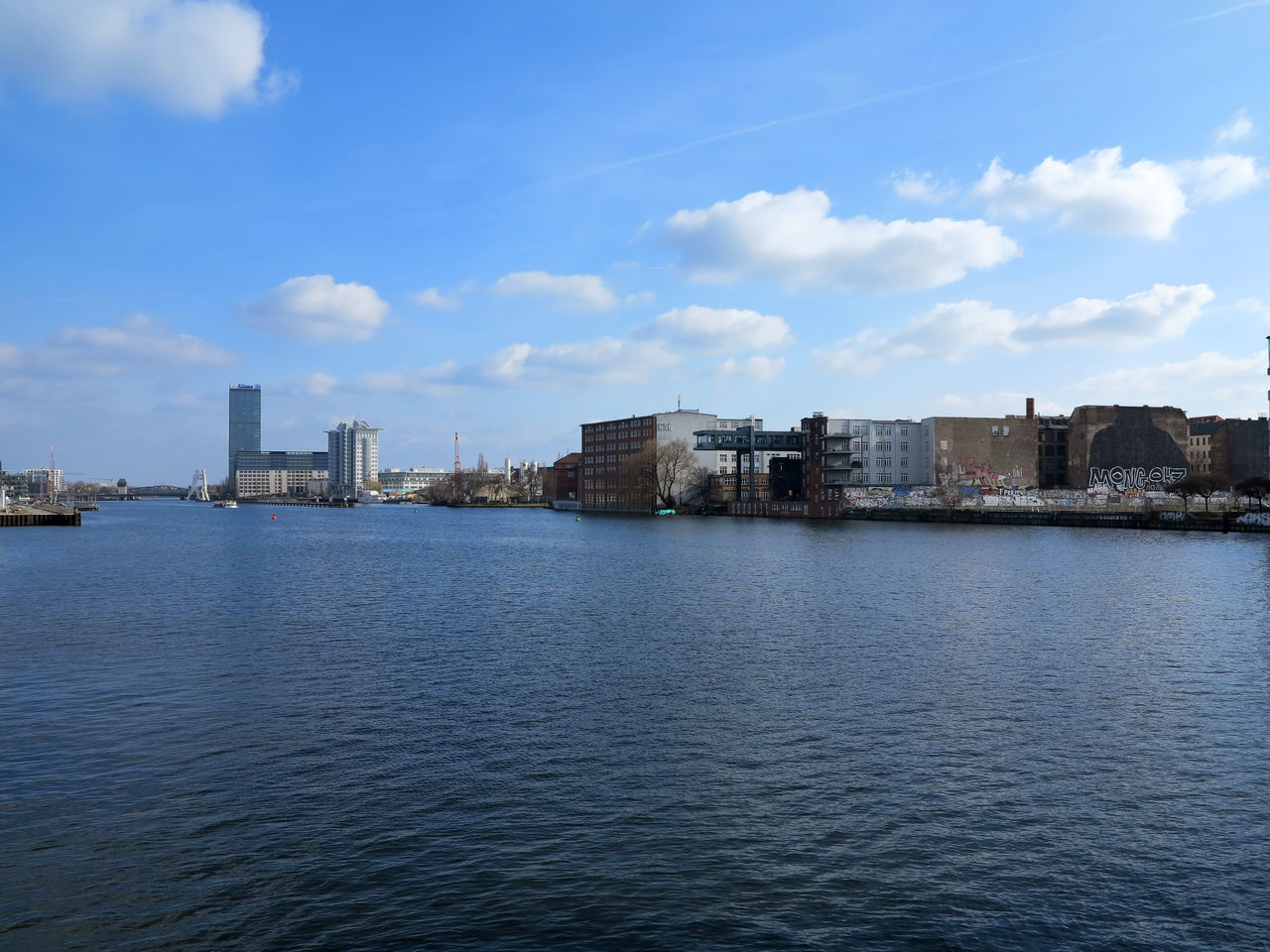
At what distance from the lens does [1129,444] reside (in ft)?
525

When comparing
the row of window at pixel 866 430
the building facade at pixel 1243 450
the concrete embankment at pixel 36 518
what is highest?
the row of window at pixel 866 430

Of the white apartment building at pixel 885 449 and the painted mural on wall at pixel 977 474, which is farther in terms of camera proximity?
the white apartment building at pixel 885 449

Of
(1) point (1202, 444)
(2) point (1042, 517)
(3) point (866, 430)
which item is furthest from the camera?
(1) point (1202, 444)

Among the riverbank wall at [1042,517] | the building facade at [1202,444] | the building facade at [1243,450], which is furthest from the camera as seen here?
the building facade at [1202,444]

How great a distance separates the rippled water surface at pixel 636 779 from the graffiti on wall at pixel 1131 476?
134738 millimetres

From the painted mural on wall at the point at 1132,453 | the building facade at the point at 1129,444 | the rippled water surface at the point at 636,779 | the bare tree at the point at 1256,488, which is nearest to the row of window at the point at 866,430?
the building facade at the point at 1129,444

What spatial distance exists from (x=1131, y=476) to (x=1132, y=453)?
4504 mm

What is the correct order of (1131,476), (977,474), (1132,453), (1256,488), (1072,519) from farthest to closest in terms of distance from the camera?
(1132,453), (1131,476), (977,474), (1072,519), (1256,488)

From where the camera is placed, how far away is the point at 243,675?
26.0 m

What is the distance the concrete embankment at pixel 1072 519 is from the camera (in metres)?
107

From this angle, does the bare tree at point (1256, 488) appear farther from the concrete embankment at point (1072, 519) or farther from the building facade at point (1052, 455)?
the building facade at point (1052, 455)

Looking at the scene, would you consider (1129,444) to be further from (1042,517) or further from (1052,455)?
(1042,517)

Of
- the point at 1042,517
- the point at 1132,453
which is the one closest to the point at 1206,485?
the point at 1042,517

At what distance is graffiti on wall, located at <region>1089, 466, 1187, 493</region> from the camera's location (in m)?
157
